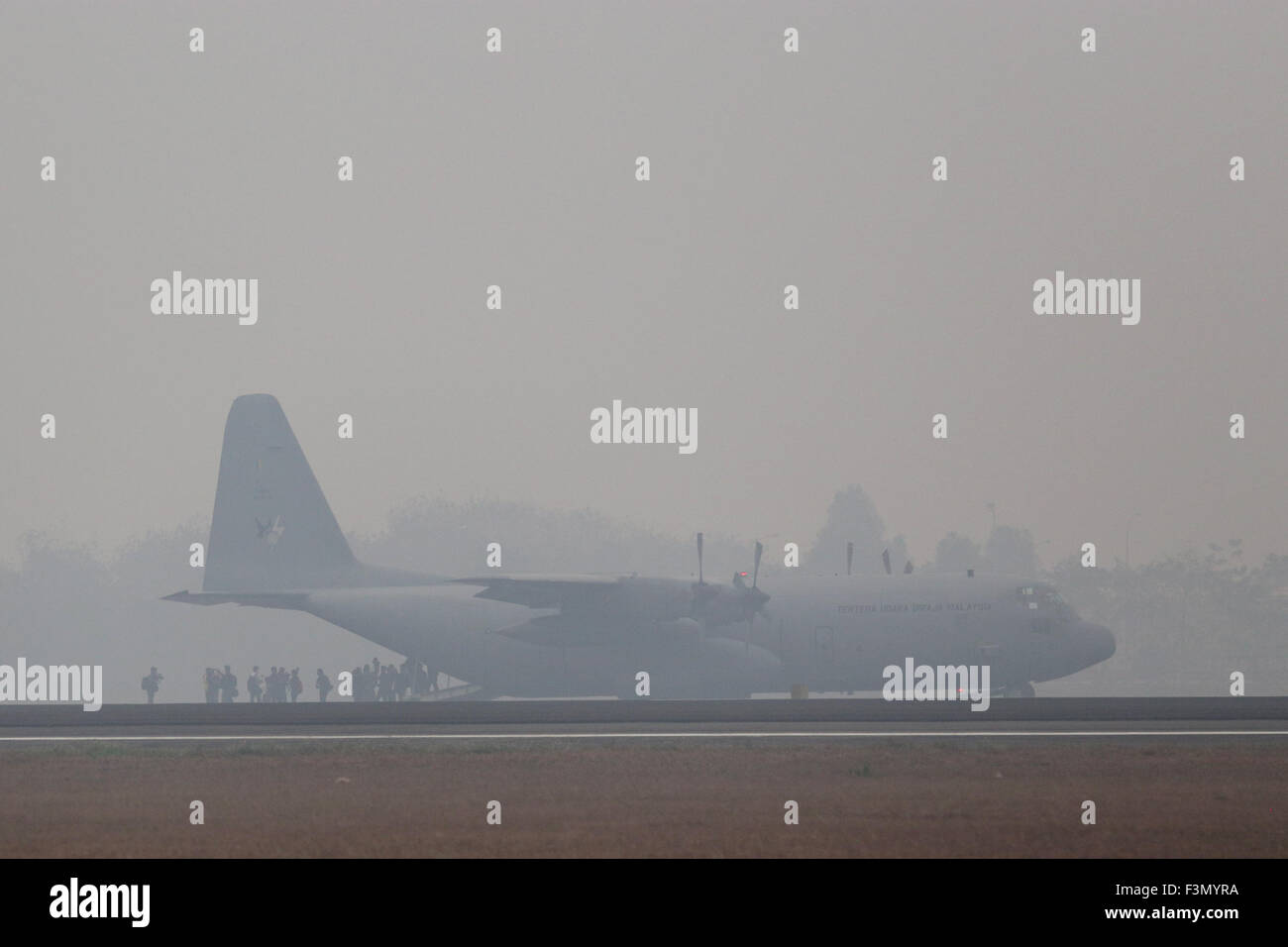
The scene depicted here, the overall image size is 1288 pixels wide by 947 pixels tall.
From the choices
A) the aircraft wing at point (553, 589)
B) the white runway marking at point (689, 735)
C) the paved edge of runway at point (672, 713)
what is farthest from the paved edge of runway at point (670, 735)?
the aircraft wing at point (553, 589)

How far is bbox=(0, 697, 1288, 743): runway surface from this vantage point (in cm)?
3212

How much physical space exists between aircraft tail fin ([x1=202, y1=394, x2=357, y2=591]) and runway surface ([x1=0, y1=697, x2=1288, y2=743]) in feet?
47.1

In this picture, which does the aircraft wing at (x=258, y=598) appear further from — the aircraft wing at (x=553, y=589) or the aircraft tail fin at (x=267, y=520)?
the aircraft wing at (x=553, y=589)

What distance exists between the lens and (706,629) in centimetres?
4738

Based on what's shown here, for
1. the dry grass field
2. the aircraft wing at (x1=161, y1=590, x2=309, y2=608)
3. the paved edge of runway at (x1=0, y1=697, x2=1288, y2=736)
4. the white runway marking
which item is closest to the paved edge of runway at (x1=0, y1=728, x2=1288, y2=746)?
the white runway marking

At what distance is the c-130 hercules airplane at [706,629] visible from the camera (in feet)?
150

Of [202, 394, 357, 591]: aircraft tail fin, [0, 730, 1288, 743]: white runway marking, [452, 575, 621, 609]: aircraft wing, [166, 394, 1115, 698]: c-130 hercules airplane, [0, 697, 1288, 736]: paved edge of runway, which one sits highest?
[202, 394, 357, 591]: aircraft tail fin

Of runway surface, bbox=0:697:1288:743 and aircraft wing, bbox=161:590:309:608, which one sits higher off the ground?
aircraft wing, bbox=161:590:309:608

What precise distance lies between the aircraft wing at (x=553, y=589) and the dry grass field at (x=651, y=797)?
15304 millimetres

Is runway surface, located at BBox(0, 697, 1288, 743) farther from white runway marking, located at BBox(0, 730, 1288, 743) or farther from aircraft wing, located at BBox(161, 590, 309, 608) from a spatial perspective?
aircraft wing, located at BBox(161, 590, 309, 608)

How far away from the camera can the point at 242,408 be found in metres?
56.9

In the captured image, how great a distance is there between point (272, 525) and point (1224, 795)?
129 feet

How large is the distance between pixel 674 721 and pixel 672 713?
6.68ft

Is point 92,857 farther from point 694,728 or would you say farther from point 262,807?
point 694,728
